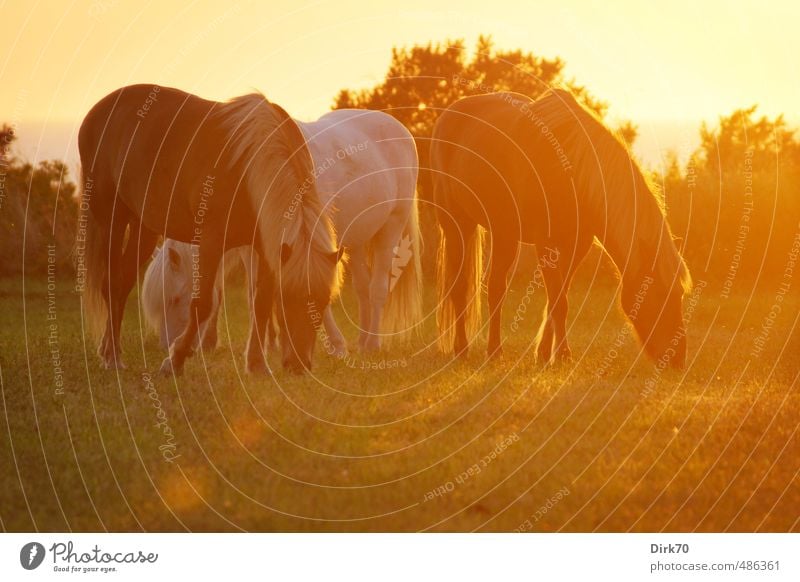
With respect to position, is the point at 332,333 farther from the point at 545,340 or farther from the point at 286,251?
the point at 286,251

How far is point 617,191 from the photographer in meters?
8.66

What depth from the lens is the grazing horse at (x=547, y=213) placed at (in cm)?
849

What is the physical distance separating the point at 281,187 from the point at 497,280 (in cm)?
282

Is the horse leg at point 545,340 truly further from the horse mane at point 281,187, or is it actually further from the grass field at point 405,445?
the horse mane at point 281,187

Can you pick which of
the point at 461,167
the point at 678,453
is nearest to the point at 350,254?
the point at 461,167

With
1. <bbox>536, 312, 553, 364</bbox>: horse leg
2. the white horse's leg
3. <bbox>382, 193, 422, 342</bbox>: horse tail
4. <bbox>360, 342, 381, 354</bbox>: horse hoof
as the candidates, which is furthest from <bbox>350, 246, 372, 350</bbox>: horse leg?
<bbox>536, 312, 553, 364</bbox>: horse leg

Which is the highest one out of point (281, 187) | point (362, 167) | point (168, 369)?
point (362, 167)

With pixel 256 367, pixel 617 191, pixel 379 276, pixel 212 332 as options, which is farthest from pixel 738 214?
pixel 256 367

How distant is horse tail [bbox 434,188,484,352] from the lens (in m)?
10.3

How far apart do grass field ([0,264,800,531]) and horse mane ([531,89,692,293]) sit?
1.04 m

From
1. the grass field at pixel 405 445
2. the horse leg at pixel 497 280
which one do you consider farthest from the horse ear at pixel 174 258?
the horse leg at pixel 497 280
